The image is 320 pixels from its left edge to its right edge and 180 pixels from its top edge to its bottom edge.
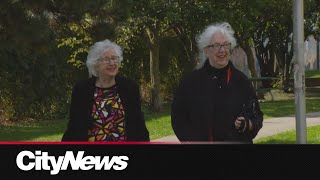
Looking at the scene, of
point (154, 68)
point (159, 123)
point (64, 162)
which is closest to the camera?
point (64, 162)

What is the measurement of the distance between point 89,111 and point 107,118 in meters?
0.13

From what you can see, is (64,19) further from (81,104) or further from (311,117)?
(311,117)

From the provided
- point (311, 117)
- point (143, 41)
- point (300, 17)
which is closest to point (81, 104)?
point (300, 17)

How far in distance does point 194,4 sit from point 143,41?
3767 millimetres

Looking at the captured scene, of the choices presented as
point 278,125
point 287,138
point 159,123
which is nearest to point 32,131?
point 159,123

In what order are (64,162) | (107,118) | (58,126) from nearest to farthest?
(64,162)
(107,118)
(58,126)

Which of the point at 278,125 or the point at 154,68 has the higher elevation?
the point at 154,68

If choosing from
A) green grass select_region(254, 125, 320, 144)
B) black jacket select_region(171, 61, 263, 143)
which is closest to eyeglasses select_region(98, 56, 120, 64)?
black jacket select_region(171, 61, 263, 143)

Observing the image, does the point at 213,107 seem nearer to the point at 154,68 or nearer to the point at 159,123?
the point at 159,123

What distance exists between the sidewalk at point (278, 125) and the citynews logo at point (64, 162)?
30.6 ft

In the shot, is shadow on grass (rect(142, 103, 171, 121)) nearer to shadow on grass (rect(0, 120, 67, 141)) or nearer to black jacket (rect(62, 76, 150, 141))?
shadow on grass (rect(0, 120, 67, 141))

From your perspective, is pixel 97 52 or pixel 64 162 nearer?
pixel 64 162

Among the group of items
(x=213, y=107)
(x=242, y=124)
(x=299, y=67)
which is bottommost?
(x=242, y=124)

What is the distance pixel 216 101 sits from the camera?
4.07 metres
